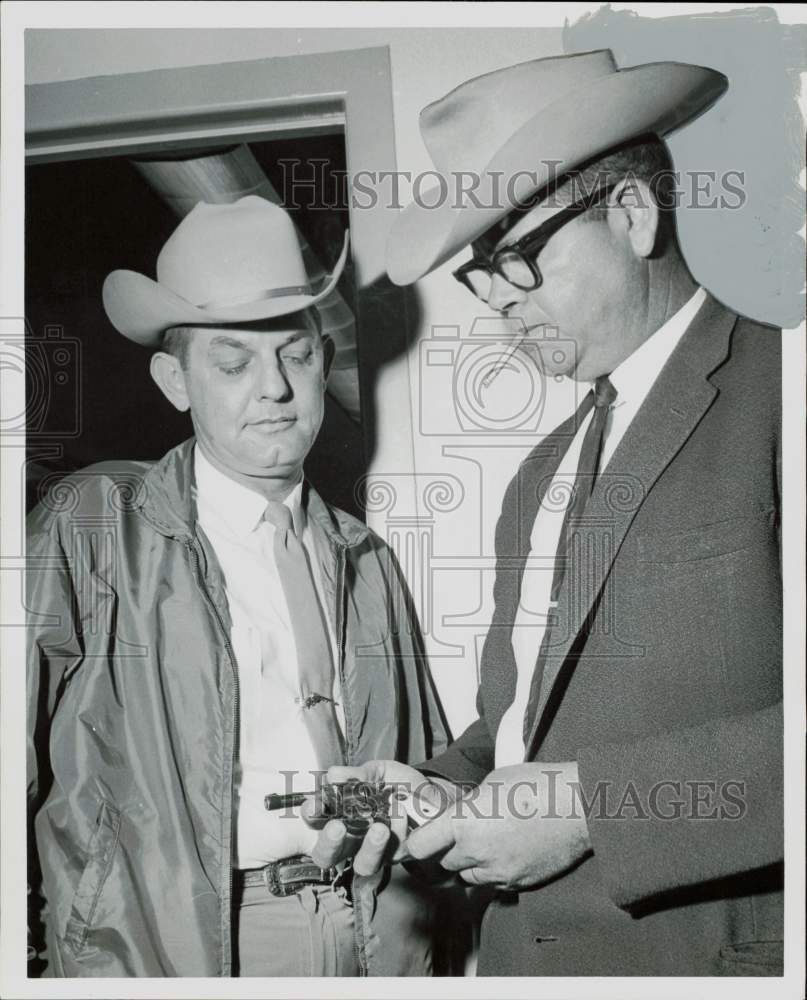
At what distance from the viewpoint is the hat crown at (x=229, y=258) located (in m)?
2.24

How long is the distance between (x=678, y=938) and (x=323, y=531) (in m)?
1.05

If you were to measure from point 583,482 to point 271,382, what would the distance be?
651 mm

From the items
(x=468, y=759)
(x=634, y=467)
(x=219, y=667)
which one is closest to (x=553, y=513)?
(x=634, y=467)

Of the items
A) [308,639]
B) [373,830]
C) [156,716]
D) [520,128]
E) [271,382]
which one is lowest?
[373,830]

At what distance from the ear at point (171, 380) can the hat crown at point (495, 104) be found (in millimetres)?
669

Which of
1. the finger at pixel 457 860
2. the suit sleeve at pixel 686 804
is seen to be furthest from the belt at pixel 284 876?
the suit sleeve at pixel 686 804

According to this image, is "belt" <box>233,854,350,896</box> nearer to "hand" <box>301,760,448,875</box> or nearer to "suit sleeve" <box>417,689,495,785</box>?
"hand" <box>301,760,448,875</box>

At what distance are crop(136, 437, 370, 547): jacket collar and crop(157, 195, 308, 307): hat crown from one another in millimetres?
312

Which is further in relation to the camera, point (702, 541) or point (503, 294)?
point (503, 294)

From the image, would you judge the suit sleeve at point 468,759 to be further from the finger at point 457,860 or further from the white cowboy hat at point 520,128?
the white cowboy hat at point 520,128

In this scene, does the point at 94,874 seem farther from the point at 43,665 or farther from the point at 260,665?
the point at 260,665

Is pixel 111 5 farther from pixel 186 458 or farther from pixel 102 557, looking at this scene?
pixel 102 557

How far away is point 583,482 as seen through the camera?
2.26 metres

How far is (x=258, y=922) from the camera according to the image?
7.34 ft
